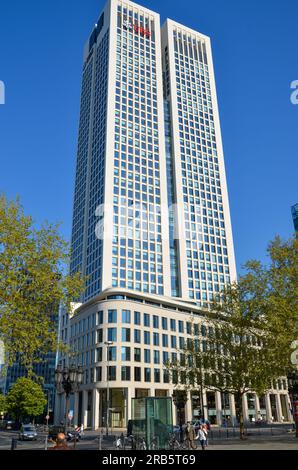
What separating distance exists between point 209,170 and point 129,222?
37518mm

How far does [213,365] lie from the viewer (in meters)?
41.8

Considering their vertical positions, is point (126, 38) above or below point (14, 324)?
above

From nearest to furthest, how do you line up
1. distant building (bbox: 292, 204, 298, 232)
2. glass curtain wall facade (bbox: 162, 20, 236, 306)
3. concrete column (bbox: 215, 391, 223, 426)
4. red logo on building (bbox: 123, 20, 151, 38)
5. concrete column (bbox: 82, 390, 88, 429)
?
concrete column (bbox: 82, 390, 88, 429) → concrete column (bbox: 215, 391, 223, 426) → glass curtain wall facade (bbox: 162, 20, 236, 306) → red logo on building (bbox: 123, 20, 151, 38) → distant building (bbox: 292, 204, 298, 232)

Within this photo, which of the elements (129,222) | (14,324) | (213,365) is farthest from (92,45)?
(14,324)

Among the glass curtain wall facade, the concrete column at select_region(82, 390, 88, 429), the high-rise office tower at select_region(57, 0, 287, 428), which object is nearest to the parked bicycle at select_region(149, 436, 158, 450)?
the high-rise office tower at select_region(57, 0, 287, 428)

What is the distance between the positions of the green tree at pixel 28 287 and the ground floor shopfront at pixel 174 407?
44.5 m

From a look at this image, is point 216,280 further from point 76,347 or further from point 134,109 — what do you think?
point 134,109

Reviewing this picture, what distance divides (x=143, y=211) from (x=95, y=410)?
169ft

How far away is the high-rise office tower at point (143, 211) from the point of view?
7756 cm

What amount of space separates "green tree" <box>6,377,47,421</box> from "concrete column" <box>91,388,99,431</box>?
1572 cm

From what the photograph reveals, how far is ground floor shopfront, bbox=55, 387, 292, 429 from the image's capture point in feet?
242

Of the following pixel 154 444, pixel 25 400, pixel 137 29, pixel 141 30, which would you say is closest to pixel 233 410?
pixel 25 400

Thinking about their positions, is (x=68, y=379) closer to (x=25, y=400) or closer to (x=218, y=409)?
(x=25, y=400)

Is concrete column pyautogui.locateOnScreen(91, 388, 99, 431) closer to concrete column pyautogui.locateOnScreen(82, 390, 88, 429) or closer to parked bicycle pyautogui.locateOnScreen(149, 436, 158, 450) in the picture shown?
concrete column pyautogui.locateOnScreen(82, 390, 88, 429)
